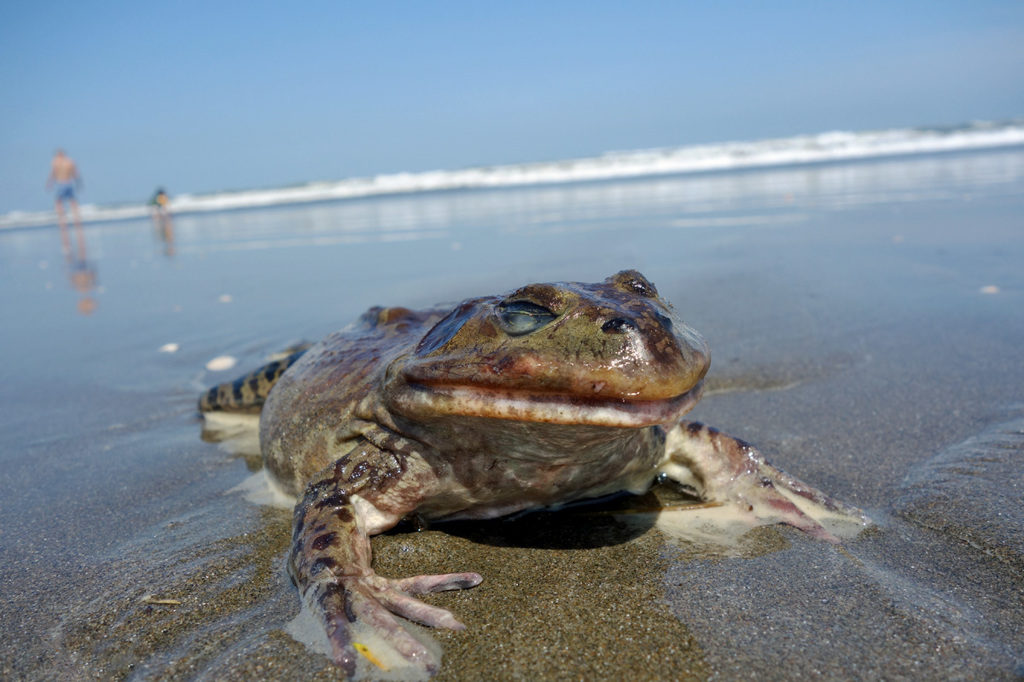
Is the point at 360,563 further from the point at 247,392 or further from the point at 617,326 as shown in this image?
the point at 247,392

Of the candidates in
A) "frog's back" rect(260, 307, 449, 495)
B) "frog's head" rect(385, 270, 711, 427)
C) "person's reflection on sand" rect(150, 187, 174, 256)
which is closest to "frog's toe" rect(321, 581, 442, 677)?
"frog's head" rect(385, 270, 711, 427)

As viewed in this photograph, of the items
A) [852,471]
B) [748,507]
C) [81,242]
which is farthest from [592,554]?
[81,242]

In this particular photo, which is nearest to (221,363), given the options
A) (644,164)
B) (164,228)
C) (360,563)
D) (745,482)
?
(360,563)

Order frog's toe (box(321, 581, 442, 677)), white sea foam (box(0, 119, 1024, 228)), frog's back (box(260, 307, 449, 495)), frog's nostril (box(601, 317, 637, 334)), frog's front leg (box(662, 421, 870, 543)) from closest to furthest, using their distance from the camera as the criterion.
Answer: frog's toe (box(321, 581, 442, 677)) → frog's nostril (box(601, 317, 637, 334)) → frog's front leg (box(662, 421, 870, 543)) → frog's back (box(260, 307, 449, 495)) → white sea foam (box(0, 119, 1024, 228))

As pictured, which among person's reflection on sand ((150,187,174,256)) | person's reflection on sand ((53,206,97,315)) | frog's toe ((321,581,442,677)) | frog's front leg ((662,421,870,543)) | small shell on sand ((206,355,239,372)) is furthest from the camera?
person's reflection on sand ((150,187,174,256))

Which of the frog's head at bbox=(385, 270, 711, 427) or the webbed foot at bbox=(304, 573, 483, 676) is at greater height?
the frog's head at bbox=(385, 270, 711, 427)

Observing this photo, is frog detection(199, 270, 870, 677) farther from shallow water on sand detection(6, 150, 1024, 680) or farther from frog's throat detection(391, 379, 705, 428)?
shallow water on sand detection(6, 150, 1024, 680)

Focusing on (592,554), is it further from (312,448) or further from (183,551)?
(183,551)
